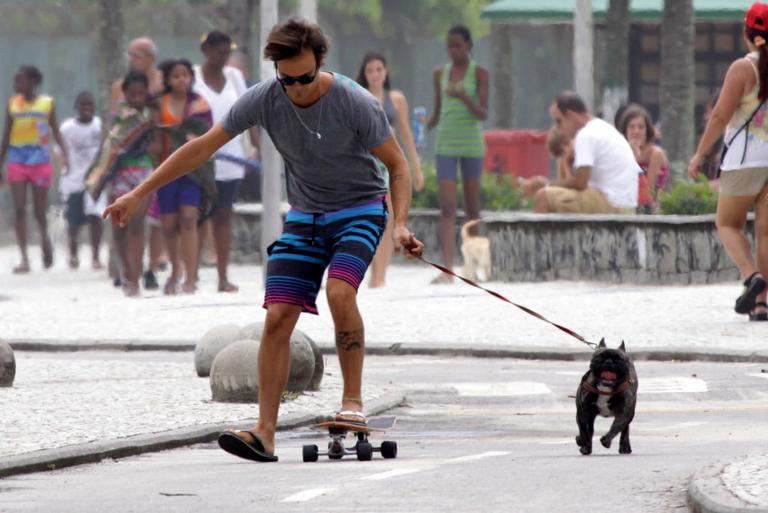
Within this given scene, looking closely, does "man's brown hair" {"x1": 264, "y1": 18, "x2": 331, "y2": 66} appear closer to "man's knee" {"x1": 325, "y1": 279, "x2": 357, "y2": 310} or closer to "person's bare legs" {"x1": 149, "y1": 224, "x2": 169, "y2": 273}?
"man's knee" {"x1": 325, "y1": 279, "x2": 357, "y2": 310}

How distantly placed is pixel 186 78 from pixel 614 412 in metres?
10.2

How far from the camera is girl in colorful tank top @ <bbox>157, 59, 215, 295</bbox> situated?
61.7 feet

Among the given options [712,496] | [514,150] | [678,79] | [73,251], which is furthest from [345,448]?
[514,150]

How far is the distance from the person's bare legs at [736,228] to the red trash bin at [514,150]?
716 inches

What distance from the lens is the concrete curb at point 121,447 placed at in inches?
356

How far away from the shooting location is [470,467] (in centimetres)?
861

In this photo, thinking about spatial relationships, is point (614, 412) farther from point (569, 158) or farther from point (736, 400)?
point (569, 158)

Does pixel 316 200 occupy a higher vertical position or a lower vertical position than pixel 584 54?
lower

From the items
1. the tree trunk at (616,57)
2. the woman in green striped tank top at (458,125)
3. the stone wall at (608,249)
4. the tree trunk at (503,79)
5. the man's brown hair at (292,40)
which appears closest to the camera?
the man's brown hair at (292,40)

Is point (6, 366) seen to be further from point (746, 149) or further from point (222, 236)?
point (222, 236)

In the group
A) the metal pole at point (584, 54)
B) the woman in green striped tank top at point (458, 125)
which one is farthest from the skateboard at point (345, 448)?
the metal pole at point (584, 54)

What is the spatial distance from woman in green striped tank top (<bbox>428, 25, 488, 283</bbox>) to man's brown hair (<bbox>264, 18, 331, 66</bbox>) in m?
11.6

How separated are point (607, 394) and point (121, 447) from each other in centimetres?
200

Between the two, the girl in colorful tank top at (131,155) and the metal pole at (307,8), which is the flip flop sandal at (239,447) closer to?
the girl in colorful tank top at (131,155)
